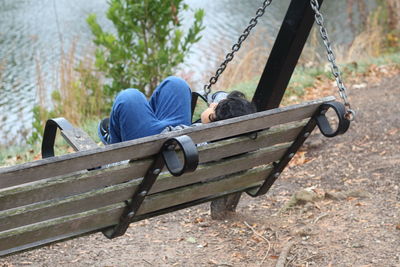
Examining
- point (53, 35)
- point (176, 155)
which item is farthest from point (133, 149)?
point (53, 35)

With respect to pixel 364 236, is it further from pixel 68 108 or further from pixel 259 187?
pixel 68 108

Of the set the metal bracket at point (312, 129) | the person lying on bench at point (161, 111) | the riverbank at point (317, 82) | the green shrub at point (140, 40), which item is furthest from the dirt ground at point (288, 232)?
the green shrub at point (140, 40)

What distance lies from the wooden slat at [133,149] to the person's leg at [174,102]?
69 cm

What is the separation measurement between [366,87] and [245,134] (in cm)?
513

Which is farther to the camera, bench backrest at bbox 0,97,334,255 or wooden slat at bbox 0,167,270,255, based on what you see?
wooden slat at bbox 0,167,270,255

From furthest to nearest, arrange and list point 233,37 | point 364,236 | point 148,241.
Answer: point 233,37 → point 148,241 → point 364,236

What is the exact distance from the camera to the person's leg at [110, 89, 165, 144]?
3084 millimetres

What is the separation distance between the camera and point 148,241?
13.2 ft

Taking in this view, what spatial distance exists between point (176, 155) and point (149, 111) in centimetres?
73

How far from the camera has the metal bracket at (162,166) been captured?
2312 mm

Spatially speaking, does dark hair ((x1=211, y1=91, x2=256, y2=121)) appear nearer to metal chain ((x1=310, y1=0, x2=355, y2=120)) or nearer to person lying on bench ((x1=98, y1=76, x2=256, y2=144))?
person lying on bench ((x1=98, y1=76, x2=256, y2=144))

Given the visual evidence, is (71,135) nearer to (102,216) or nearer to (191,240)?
(102,216)

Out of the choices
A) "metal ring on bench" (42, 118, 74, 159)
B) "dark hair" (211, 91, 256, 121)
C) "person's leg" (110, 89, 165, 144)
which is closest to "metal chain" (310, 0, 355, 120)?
"dark hair" (211, 91, 256, 121)

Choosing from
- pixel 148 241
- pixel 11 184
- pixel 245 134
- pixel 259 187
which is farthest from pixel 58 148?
pixel 11 184
